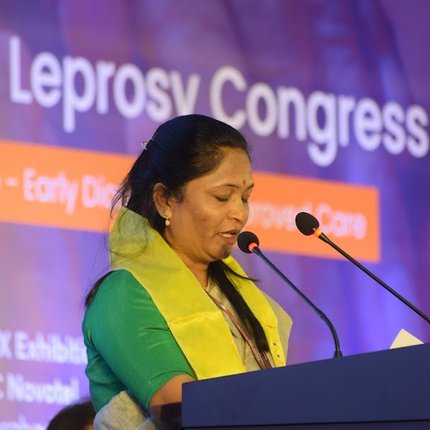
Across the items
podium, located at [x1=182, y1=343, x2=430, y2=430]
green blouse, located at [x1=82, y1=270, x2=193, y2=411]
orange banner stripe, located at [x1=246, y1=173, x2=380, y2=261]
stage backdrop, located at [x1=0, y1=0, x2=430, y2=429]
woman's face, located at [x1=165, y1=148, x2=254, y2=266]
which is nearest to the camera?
podium, located at [x1=182, y1=343, x2=430, y2=430]

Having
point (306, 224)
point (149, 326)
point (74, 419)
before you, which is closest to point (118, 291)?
point (149, 326)

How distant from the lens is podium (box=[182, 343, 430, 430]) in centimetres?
149

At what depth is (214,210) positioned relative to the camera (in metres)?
2.13

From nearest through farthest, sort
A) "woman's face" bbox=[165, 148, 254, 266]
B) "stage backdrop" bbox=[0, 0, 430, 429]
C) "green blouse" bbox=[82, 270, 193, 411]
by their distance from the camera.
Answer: "green blouse" bbox=[82, 270, 193, 411], "woman's face" bbox=[165, 148, 254, 266], "stage backdrop" bbox=[0, 0, 430, 429]

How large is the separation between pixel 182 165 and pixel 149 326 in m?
0.31

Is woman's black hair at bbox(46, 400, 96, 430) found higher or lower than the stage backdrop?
lower

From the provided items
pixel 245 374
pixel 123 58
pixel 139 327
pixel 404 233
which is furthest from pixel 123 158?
pixel 245 374

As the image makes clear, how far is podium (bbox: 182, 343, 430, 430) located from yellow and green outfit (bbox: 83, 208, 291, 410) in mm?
263

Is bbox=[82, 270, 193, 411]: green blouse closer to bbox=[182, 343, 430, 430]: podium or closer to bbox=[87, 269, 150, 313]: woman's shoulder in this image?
bbox=[87, 269, 150, 313]: woman's shoulder

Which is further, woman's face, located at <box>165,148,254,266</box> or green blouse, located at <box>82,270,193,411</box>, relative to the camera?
woman's face, located at <box>165,148,254,266</box>

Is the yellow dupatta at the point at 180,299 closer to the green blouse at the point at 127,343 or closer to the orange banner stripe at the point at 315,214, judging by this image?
the green blouse at the point at 127,343

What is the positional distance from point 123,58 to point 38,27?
31cm

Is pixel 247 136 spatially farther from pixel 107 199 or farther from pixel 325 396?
pixel 325 396

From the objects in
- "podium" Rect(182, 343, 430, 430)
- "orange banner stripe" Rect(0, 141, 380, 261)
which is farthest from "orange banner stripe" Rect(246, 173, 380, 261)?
"podium" Rect(182, 343, 430, 430)
